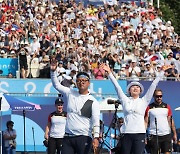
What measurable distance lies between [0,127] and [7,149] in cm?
99

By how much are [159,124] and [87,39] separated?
14.6m

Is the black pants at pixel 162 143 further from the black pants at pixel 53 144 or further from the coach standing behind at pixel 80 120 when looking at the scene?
the coach standing behind at pixel 80 120

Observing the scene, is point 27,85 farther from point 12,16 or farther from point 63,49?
point 12,16

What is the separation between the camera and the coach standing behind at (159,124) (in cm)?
1738

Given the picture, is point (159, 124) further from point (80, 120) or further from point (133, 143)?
point (80, 120)

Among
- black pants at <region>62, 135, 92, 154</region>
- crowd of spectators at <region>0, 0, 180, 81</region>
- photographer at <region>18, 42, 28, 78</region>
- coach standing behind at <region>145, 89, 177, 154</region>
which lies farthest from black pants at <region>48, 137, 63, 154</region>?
photographer at <region>18, 42, 28, 78</region>

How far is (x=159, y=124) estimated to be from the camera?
685 inches

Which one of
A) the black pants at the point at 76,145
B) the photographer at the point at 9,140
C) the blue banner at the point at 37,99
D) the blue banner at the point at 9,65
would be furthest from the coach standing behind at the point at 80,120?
the blue banner at the point at 9,65

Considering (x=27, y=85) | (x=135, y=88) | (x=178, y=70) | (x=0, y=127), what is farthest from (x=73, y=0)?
(x=135, y=88)

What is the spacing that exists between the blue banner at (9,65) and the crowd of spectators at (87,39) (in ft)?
1.07

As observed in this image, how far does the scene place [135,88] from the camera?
15.0 m

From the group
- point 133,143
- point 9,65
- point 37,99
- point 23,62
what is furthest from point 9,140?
point 133,143

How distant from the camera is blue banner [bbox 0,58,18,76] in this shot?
28234 mm

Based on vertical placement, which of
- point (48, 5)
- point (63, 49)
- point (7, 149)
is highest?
point (48, 5)
